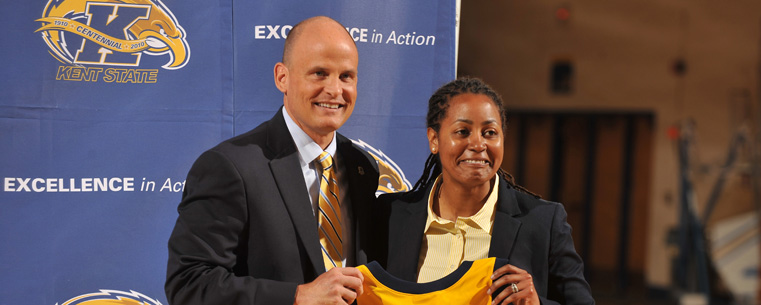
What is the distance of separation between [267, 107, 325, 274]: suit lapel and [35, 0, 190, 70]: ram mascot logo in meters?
0.76

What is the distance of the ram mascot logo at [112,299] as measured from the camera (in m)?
2.37

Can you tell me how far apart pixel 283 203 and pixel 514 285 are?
67 cm

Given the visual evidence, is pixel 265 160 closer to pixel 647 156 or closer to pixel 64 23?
pixel 64 23

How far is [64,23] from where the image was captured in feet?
7.42

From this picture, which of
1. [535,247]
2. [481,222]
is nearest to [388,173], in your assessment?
[481,222]

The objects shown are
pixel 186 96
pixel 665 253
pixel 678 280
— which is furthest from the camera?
pixel 665 253

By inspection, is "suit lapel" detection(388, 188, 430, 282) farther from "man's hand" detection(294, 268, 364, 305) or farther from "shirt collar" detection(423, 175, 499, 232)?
"man's hand" detection(294, 268, 364, 305)

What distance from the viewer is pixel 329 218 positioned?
1.92m

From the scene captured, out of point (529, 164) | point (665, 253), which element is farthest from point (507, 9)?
point (665, 253)

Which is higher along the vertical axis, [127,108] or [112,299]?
[127,108]

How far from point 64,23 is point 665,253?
295 inches

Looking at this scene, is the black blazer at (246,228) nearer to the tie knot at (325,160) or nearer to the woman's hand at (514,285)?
the tie knot at (325,160)

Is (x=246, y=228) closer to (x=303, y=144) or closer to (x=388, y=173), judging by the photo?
(x=303, y=144)

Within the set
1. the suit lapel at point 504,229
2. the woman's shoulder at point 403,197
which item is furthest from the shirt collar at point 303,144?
the suit lapel at point 504,229
